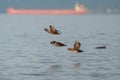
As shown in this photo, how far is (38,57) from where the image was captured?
136ft

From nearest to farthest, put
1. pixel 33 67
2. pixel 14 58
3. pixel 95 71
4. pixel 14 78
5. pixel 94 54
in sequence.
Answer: pixel 14 78
pixel 95 71
pixel 33 67
pixel 14 58
pixel 94 54

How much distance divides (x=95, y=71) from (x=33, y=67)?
4.64 meters

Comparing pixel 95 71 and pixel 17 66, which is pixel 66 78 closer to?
pixel 95 71

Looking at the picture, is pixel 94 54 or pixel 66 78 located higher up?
pixel 94 54

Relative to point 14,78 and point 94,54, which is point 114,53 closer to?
point 94,54

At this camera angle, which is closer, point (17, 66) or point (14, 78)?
point (14, 78)

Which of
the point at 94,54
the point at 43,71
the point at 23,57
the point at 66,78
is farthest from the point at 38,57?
the point at 66,78

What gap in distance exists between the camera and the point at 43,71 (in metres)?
32.3

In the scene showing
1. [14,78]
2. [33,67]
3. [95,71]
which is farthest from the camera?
[33,67]

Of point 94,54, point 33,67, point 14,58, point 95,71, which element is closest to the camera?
point 95,71

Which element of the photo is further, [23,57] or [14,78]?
[23,57]

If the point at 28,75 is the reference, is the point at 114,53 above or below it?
above

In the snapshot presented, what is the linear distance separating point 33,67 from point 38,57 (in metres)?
7.08

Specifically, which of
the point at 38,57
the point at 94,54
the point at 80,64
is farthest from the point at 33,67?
the point at 94,54
